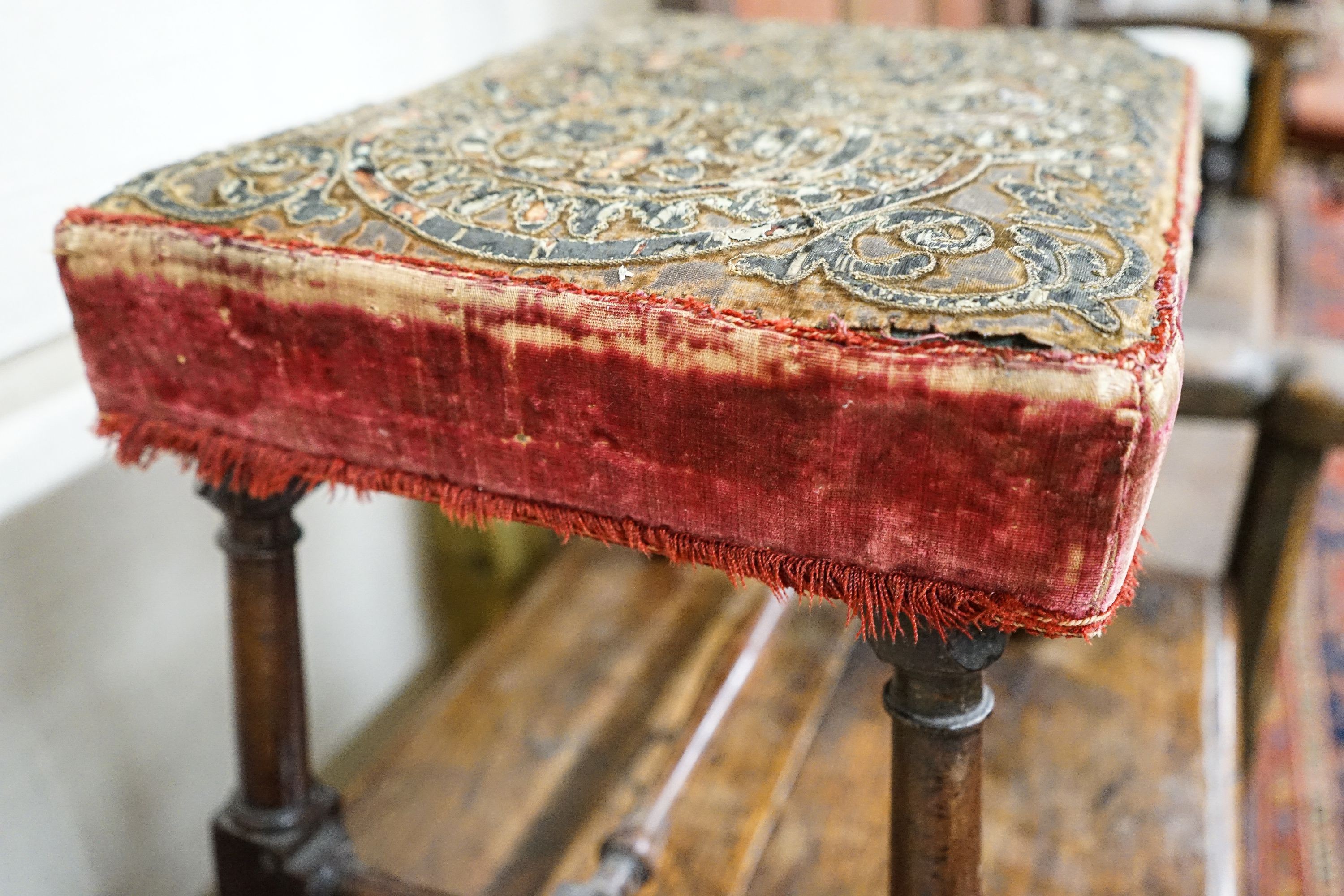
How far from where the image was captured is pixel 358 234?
0.50 metres

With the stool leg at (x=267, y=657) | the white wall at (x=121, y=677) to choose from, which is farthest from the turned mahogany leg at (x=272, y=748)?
the white wall at (x=121, y=677)

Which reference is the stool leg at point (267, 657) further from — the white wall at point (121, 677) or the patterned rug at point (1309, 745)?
the patterned rug at point (1309, 745)

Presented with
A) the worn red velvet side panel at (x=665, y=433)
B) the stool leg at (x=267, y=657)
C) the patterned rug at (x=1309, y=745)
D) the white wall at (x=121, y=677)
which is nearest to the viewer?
the worn red velvet side panel at (x=665, y=433)

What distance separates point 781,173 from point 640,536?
0.67 feet

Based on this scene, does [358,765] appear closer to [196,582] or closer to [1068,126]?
[196,582]

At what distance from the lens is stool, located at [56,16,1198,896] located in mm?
393

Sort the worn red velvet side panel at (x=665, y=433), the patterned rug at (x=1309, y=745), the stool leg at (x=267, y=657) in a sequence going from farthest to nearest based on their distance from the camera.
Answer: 1. the patterned rug at (x=1309, y=745)
2. the stool leg at (x=267, y=657)
3. the worn red velvet side panel at (x=665, y=433)

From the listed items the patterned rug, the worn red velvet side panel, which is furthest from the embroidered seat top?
the patterned rug

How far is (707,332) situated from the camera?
416mm

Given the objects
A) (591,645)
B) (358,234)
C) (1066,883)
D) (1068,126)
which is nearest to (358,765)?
(591,645)

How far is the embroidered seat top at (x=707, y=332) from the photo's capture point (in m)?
0.39

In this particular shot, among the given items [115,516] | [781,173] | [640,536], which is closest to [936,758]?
[640,536]

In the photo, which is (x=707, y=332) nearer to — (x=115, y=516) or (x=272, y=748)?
(x=272, y=748)

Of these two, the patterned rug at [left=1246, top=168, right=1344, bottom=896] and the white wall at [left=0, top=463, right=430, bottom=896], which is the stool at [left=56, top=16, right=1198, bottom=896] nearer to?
the white wall at [left=0, top=463, right=430, bottom=896]
